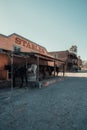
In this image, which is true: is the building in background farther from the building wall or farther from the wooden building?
the building wall

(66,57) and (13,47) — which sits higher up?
(66,57)

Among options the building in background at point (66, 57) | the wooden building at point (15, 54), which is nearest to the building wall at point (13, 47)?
the wooden building at point (15, 54)

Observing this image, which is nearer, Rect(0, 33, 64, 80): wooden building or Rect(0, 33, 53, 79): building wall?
Rect(0, 33, 64, 80): wooden building

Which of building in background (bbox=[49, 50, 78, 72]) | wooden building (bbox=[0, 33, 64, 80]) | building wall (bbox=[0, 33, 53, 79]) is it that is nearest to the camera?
wooden building (bbox=[0, 33, 64, 80])

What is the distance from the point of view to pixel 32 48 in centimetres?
2155

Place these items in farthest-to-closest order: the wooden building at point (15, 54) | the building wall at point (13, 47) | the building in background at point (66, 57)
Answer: the building in background at point (66, 57) → the building wall at point (13, 47) → the wooden building at point (15, 54)

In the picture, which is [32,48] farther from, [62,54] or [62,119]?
[62,54]

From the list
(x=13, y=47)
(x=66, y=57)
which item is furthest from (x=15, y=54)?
(x=66, y=57)

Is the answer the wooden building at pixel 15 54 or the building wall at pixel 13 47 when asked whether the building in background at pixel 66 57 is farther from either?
the building wall at pixel 13 47

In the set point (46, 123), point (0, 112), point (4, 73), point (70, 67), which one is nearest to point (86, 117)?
point (46, 123)

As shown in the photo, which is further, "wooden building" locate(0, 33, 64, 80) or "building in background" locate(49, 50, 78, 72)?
"building in background" locate(49, 50, 78, 72)

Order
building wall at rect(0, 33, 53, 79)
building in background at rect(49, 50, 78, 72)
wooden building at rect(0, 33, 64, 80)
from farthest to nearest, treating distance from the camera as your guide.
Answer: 1. building in background at rect(49, 50, 78, 72)
2. building wall at rect(0, 33, 53, 79)
3. wooden building at rect(0, 33, 64, 80)

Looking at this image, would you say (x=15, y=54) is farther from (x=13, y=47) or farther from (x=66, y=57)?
(x=66, y=57)

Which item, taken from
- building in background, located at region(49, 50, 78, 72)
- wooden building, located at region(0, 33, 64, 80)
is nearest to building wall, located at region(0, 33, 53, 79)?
wooden building, located at region(0, 33, 64, 80)
